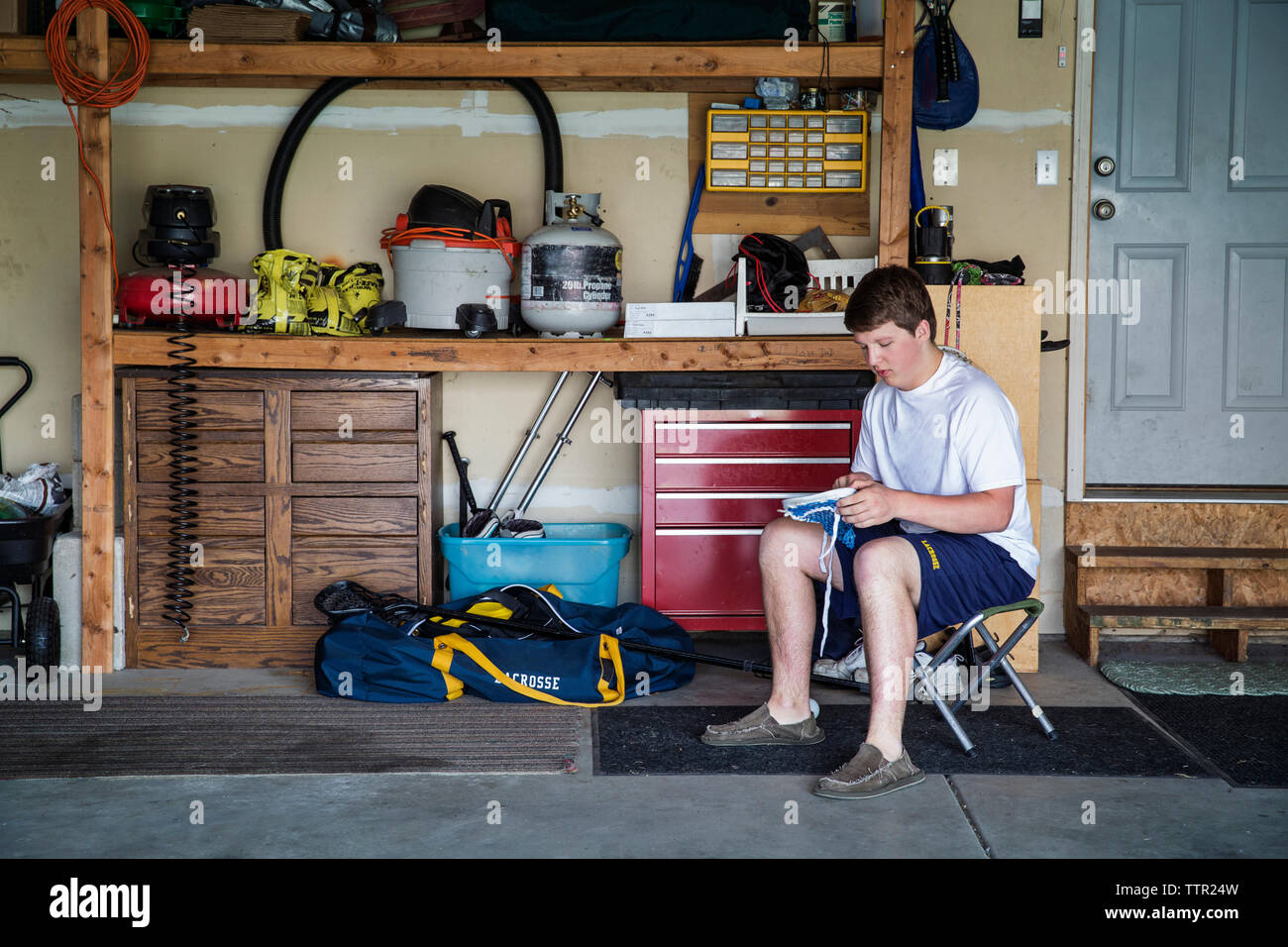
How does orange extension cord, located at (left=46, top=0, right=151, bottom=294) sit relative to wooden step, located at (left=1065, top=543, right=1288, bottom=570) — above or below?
above

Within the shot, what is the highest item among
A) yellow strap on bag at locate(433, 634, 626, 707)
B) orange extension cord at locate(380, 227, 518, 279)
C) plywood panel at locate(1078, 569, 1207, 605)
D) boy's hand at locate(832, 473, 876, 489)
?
orange extension cord at locate(380, 227, 518, 279)

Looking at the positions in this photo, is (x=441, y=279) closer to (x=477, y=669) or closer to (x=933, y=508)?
(x=477, y=669)

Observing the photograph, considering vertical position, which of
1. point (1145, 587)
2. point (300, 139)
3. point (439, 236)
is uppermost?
point (300, 139)

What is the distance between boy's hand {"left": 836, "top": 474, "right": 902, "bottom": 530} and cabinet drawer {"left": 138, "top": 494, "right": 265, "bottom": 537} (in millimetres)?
1952

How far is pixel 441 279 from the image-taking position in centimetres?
401

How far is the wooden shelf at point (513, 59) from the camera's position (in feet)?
12.2

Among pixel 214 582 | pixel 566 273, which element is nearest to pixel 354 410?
pixel 214 582

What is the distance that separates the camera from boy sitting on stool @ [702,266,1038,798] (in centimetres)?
275

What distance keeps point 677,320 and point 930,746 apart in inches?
61.2

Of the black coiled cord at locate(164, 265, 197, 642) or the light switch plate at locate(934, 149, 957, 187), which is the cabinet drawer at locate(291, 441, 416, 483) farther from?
the light switch plate at locate(934, 149, 957, 187)

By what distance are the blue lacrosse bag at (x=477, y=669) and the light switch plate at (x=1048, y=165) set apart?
2.24 metres

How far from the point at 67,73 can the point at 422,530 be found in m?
1.69

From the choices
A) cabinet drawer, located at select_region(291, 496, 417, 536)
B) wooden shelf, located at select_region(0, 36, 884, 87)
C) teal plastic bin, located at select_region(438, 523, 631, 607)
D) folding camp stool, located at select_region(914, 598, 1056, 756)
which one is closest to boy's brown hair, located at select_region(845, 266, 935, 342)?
folding camp stool, located at select_region(914, 598, 1056, 756)

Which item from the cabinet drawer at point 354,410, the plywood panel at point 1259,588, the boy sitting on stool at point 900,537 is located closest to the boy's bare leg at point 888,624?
the boy sitting on stool at point 900,537
